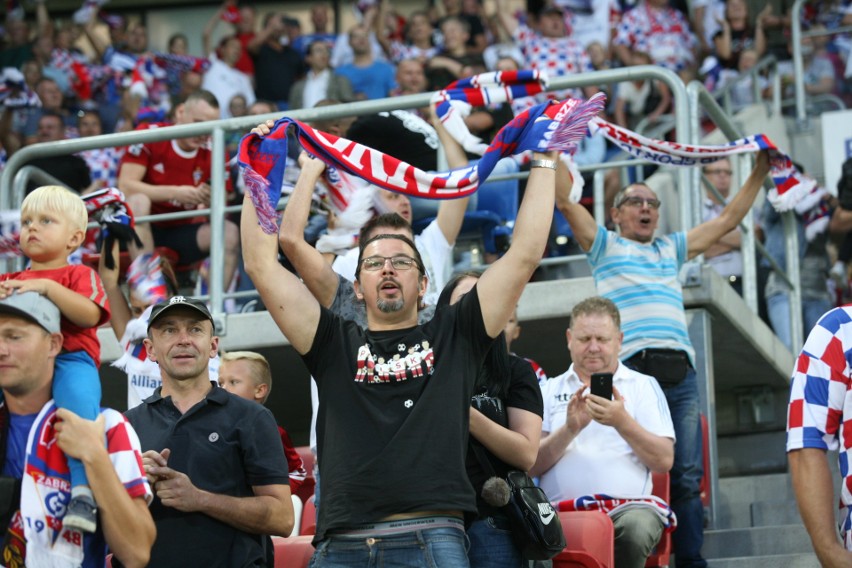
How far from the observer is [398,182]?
19.7ft

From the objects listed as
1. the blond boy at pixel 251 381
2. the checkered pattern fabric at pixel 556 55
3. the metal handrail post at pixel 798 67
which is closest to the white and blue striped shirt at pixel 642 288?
the blond boy at pixel 251 381

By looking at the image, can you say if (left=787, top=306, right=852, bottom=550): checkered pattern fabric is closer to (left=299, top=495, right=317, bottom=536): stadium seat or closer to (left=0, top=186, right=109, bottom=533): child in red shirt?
(left=0, top=186, right=109, bottom=533): child in red shirt

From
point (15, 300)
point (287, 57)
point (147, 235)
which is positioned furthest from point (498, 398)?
point (287, 57)

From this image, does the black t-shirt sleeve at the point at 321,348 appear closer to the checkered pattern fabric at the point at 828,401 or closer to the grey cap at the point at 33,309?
the grey cap at the point at 33,309

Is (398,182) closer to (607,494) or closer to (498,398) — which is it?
(498,398)

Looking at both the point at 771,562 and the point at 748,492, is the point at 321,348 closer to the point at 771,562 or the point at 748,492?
the point at 771,562

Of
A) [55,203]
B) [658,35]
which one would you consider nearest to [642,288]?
[55,203]

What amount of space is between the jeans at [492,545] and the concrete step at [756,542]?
7.44ft

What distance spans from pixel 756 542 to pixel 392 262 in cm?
310

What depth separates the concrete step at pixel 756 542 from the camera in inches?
287

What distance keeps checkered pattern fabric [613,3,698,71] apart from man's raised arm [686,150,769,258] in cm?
577

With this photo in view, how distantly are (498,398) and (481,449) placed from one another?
235mm

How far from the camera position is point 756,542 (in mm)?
7375

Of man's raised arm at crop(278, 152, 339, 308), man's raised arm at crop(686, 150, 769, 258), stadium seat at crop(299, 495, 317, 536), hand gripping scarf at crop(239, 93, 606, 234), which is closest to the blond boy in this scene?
stadium seat at crop(299, 495, 317, 536)
